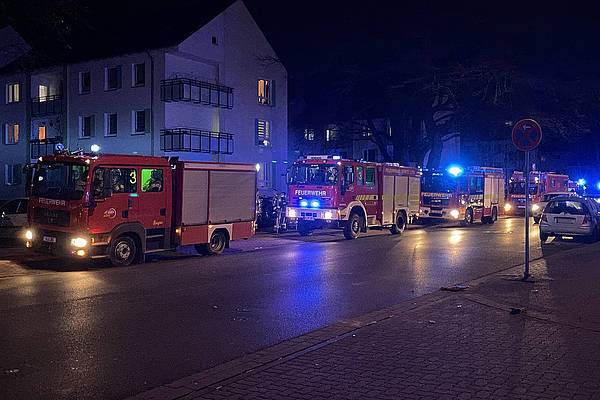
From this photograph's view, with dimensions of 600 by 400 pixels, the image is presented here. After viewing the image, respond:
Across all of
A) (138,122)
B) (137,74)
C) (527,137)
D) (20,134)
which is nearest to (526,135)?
(527,137)

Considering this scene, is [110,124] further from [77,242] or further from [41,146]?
[77,242]

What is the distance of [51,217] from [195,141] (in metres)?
21.0

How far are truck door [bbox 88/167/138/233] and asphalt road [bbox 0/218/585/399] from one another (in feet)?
3.51

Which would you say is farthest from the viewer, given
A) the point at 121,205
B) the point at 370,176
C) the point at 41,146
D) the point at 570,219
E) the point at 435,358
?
the point at 41,146

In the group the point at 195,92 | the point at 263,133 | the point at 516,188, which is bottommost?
the point at 516,188

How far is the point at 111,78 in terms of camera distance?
3650cm

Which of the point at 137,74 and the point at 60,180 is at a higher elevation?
the point at 137,74

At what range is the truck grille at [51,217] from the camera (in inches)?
541

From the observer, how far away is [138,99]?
34906 mm

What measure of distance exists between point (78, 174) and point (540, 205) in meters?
32.8

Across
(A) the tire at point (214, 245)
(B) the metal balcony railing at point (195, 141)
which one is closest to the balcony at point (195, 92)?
(B) the metal balcony railing at point (195, 141)

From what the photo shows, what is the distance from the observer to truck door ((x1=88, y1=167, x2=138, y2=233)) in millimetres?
13773

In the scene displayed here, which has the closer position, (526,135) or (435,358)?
(435,358)

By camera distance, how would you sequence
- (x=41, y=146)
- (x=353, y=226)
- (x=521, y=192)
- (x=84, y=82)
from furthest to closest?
(x=521, y=192) → (x=41, y=146) → (x=84, y=82) → (x=353, y=226)
